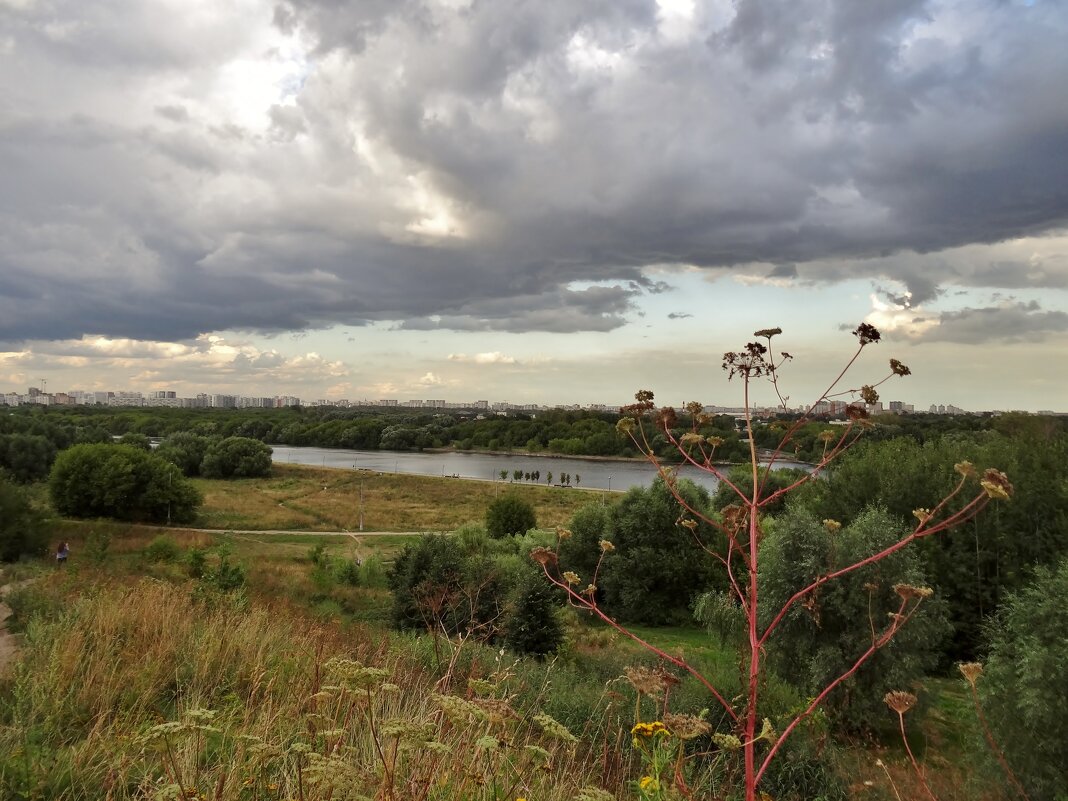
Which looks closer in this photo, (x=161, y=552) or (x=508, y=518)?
(x=161, y=552)

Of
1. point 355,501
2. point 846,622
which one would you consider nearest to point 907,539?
point 846,622

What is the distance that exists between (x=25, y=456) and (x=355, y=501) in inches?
1206

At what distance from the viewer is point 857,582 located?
580 inches

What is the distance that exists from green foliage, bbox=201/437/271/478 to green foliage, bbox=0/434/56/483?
16.6 m

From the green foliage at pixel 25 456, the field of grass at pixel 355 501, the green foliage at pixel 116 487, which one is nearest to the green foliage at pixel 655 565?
the field of grass at pixel 355 501

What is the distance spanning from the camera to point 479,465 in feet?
361

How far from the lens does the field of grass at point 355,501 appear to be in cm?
5141

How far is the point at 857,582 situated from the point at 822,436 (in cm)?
1452

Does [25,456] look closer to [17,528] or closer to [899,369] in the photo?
[17,528]

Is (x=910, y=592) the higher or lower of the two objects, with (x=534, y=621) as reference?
higher

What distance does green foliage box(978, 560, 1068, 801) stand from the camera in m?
10.1

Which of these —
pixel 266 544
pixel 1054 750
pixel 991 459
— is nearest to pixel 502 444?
pixel 266 544

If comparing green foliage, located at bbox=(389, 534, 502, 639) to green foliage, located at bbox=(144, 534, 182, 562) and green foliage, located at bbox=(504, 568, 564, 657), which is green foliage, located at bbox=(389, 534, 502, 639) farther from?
green foliage, located at bbox=(144, 534, 182, 562)

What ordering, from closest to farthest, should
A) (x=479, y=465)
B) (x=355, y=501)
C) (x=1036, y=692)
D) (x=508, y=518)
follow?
(x=1036, y=692) → (x=508, y=518) → (x=355, y=501) → (x=479, y=465)
